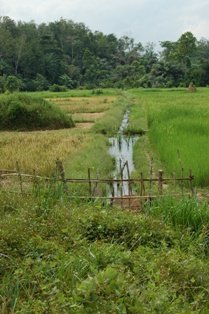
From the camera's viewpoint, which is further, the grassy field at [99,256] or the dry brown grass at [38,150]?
the dry brown grass at [38,150]

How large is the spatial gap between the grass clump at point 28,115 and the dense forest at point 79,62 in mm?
18963

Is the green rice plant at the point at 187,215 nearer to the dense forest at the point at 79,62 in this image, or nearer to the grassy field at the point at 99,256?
the grassy field at the point at 99,256

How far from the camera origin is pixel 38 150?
11227 mm

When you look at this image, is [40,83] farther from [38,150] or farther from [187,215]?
[187,215]

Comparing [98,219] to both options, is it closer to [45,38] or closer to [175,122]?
[175,122]

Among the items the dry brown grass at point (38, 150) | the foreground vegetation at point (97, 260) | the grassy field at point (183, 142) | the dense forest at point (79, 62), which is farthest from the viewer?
the dense forest at point (79, 62)

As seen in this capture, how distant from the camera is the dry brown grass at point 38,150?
9.46 m

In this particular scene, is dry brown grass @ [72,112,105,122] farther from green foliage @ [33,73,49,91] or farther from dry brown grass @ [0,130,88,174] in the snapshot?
green foliage @ [33,73,49,91]

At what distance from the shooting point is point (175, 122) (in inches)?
534

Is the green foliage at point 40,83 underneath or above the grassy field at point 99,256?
above

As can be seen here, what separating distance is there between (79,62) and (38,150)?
47351 millimetres

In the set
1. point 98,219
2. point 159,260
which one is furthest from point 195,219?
point 159,260

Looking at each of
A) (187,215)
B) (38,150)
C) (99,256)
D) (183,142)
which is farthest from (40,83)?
(99,256)

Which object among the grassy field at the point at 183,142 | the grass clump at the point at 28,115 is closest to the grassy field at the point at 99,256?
the grassy field at the point at 183,142
